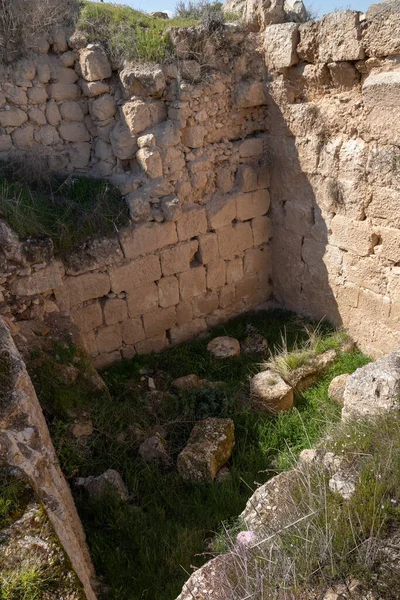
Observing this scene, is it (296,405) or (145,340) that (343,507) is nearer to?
(296,405)

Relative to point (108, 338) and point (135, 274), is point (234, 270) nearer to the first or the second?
point (135, 274)

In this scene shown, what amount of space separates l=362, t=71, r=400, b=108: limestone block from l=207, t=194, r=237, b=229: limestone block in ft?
5.79

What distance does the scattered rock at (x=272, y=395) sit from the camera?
507cm

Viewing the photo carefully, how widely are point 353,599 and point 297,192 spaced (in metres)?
4.46

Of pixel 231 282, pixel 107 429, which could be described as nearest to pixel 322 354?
pixel 231 282

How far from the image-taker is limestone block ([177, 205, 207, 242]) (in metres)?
5.86

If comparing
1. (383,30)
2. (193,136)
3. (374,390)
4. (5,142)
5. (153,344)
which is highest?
(383,30)

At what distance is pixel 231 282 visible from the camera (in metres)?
6.53

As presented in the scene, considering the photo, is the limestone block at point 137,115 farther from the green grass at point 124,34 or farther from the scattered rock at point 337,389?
the scattered rock at point 337,389

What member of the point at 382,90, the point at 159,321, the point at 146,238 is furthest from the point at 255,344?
the point at 382,90

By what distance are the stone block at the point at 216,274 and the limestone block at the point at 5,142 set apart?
238cm

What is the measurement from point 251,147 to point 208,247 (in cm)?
118

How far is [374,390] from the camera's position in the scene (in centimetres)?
354

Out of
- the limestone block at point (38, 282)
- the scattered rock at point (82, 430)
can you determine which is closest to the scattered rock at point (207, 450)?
the scattered rock at point (82, 430)
